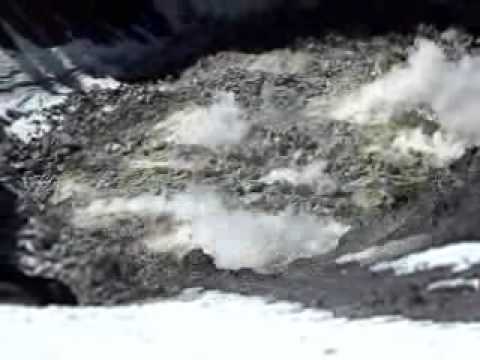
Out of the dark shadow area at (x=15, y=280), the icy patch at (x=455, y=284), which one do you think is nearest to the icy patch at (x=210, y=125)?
the dark shadow area at (x=15, y=280)

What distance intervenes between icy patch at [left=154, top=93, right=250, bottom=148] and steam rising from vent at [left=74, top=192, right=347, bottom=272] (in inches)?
26.0

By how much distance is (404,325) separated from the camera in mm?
4387

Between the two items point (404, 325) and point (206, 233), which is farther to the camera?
point (206, 233)

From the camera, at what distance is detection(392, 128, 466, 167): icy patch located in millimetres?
7758

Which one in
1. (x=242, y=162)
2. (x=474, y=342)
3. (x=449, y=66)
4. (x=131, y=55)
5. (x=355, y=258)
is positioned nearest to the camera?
(x=474, y=342)

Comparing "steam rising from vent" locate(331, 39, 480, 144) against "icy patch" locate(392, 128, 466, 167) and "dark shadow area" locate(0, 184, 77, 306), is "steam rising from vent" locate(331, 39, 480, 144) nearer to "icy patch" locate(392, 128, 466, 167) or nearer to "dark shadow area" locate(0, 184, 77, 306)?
"icy patch" locate(392, 128, 466, 167)

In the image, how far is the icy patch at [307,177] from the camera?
767cm

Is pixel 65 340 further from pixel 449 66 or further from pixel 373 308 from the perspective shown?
pixel 449 66

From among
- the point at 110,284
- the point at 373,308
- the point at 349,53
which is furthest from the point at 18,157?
the point at 373,308

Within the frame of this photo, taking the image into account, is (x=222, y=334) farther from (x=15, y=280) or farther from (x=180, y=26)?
(x=180, y=26)

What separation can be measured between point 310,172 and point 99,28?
9.65 feet

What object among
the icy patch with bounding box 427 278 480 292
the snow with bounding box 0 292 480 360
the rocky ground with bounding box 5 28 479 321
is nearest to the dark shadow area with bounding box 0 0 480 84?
the rocky ground with bounding box 5 28 479 321

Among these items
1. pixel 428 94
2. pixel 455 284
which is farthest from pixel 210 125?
pixel 455 284

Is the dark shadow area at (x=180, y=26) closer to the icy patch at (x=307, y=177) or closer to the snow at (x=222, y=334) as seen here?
the icy patch at (x=307, y=177)
